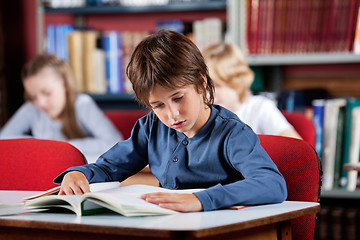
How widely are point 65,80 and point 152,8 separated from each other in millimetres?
695

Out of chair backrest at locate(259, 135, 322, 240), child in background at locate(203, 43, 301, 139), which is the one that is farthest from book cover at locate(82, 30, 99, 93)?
chair backrest at locate(259, 135, 322, 240)

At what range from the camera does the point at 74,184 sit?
1.16m

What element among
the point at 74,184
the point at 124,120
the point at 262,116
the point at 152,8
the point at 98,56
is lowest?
the point at 124,120

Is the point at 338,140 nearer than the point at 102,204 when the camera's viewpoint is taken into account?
No

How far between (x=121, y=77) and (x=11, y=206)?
211cm

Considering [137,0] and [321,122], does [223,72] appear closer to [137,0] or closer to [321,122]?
[321,122]

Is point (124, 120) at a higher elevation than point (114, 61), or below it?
below

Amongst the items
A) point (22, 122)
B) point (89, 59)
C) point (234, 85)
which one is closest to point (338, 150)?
point (234, 85)

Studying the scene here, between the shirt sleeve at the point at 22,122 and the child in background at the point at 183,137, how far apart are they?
171cm

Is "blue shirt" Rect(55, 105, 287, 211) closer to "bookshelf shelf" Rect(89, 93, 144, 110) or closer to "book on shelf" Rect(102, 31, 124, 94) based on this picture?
"book on shelf" Rect(102, 31, 124, 94)

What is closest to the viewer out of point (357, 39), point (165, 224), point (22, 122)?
point (165, 224)

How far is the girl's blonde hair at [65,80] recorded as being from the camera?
275cm

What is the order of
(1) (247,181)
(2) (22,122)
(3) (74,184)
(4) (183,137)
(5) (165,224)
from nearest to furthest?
(5) (165,224)
(1) (247,181)
(3) (74,184)
(4) (183,137)
(2) (22,122)

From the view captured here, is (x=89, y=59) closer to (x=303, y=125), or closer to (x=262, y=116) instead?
(x=262, y=116)
